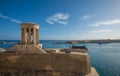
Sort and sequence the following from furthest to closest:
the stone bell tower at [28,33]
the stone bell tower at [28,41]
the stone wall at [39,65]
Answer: the stone bell tower at [28,33]
the stone bell tower at [28,41]
the stone wall at [39,65]

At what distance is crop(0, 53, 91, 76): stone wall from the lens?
10781mm

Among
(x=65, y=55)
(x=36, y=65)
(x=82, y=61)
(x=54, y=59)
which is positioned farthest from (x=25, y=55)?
(x=82, y=61)

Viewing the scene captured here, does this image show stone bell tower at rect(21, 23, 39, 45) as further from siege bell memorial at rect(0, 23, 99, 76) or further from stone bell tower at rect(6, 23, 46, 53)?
siege bell memorial at rect(0, 23, 99, 76)

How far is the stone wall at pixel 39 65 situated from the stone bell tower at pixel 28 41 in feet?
3.86

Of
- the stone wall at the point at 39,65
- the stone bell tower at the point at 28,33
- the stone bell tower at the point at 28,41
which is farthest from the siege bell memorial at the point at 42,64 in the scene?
the stone bell tower at the point at 28,33

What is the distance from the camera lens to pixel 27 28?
12.6 m

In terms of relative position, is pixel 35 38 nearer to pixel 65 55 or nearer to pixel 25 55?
pixel 25 55

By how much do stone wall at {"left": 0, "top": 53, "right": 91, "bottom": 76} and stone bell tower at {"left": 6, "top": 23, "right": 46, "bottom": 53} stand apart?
3.86 feet

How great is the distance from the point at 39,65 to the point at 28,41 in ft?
9.82

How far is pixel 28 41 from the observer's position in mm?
12781

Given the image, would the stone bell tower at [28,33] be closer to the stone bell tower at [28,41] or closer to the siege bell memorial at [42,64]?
the stone bell tower at [28,41]

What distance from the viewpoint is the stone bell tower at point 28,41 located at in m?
12.0

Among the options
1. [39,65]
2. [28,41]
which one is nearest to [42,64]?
[39,65]

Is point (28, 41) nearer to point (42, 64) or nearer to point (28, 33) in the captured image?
point (28, 33)
